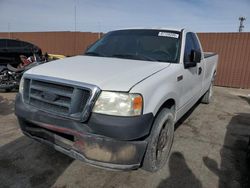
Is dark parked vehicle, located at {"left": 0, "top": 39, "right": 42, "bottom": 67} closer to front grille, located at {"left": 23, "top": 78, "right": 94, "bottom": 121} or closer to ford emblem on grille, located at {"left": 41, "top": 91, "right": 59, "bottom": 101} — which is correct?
front grille, located at {"left": 23, "top": 78, "right": 94, "bottom": 121}

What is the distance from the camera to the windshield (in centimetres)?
322

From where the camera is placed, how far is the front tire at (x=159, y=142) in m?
2.45

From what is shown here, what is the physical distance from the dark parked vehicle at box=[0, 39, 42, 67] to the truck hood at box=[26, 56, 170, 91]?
6.63m

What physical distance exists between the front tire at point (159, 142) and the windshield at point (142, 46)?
2.90 feet

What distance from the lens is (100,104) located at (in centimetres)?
210

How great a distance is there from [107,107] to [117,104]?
0.10 meters

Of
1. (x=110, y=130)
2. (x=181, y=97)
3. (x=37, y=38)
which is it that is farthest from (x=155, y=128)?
(x=37, y=38)

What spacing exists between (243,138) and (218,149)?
2.80 ft

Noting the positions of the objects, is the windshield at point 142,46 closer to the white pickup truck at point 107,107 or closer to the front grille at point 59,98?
the white pickup truck at point 107,107

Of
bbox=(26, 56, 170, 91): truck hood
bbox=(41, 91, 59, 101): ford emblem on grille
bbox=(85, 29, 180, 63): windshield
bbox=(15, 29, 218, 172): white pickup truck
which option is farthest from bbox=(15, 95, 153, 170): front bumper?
bbox=(85, 29, 180, 63): windshield

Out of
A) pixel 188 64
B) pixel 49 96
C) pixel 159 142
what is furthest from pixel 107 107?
pixel 188 64

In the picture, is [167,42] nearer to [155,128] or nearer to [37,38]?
[155,128]

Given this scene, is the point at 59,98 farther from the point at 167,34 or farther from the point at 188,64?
the point at 167,34

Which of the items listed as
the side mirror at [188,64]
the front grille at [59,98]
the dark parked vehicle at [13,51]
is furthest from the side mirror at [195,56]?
the dark parked vehicle at [13,51]
